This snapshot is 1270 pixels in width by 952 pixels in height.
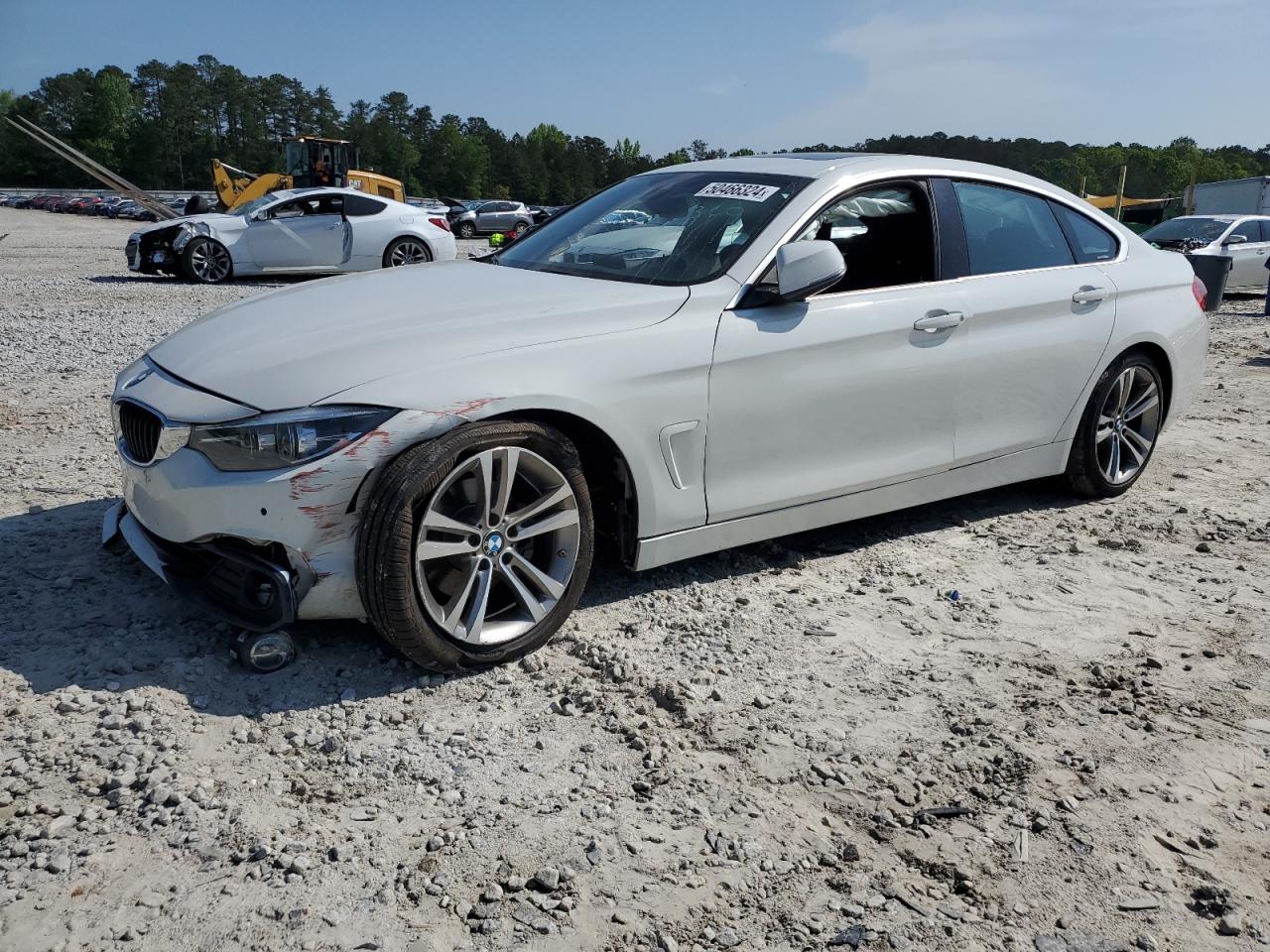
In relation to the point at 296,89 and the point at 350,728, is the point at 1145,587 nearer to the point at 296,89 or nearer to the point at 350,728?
the point at 350,728

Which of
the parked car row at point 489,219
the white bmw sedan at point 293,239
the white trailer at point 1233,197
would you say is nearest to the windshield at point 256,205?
the white bmw sedan at point 293,239

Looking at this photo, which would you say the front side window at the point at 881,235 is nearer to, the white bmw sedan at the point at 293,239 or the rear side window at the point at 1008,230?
the rear side window at the point at 1008,230

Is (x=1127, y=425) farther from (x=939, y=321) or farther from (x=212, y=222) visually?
(x=212, y=222)

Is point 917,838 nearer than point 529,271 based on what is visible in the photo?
Yes

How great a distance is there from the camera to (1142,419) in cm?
553

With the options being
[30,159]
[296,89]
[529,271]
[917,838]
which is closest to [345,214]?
[529,271]

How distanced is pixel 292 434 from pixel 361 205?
1489 centimetres

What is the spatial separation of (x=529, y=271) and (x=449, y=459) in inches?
51.4

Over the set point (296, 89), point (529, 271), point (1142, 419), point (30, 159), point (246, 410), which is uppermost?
point (296, 89)

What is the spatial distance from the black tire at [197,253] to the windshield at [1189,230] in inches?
604

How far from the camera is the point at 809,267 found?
3799 millimetres

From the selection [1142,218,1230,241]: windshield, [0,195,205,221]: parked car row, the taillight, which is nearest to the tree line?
[0,195,205,221]: parked car row

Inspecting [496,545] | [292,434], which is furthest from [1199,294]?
[292,434]

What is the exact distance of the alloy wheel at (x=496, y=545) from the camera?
331 cm
